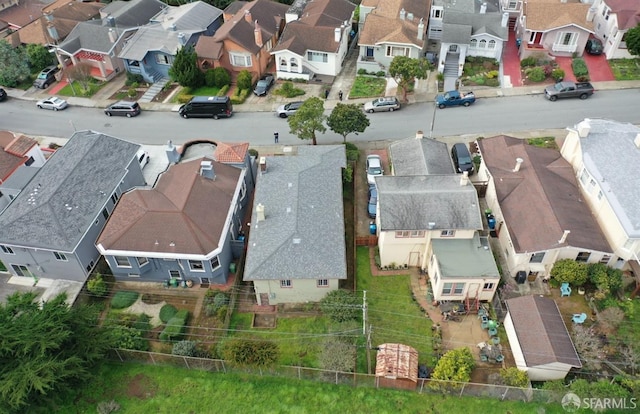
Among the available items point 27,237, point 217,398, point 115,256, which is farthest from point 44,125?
point 217,398

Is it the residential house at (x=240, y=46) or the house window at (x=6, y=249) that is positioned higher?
the residential house at (x=240, y=46)

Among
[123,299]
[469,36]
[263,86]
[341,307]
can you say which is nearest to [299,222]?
[341,307]

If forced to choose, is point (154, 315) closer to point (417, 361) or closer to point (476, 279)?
point (417, 361)

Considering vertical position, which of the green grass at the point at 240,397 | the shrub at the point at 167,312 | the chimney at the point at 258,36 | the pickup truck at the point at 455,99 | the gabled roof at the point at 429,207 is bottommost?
the green grass at the point at 240,397

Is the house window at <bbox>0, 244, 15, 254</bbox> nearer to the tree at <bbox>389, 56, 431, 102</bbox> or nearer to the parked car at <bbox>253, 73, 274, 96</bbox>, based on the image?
the parked car at <bbox>253, 73, 274, 96</bbox>

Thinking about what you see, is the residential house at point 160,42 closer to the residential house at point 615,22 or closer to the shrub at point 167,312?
the shrub at point 167,312

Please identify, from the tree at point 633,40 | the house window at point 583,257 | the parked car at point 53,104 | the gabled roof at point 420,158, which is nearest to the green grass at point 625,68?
the tree at point 633,40

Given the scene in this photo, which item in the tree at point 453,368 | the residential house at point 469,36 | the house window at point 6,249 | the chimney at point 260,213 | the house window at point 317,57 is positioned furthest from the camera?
the house window at point 317,57
